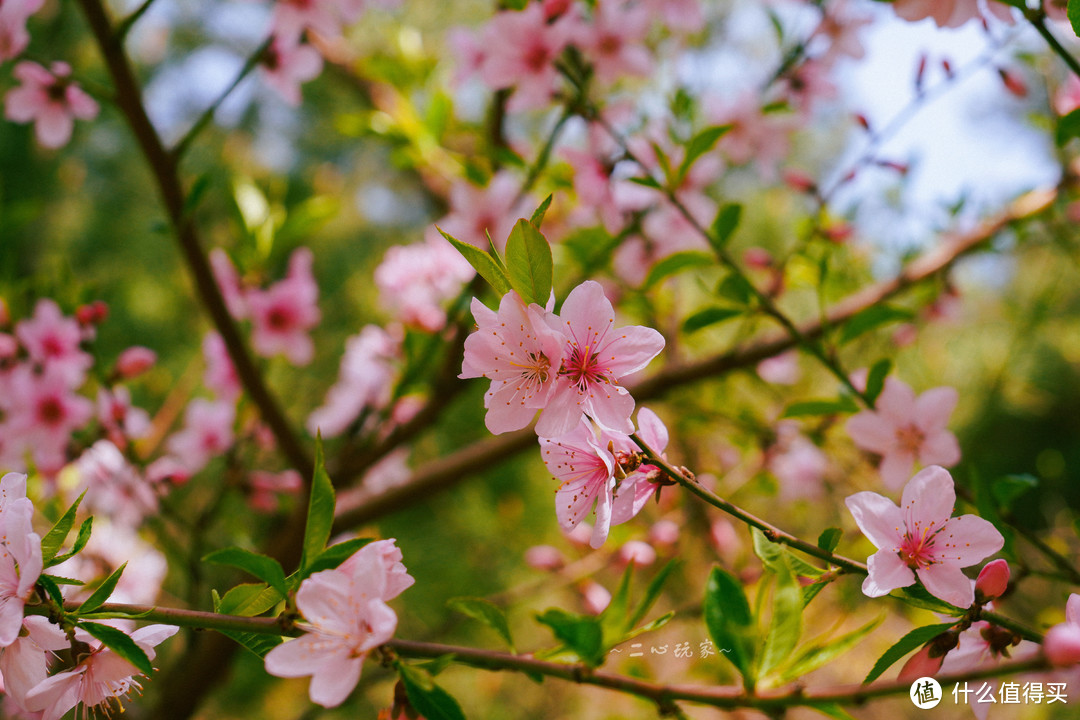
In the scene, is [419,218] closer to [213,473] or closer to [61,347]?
[213,473]

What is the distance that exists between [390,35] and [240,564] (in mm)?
1093

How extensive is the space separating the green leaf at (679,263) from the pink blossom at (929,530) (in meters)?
0.28

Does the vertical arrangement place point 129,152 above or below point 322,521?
below

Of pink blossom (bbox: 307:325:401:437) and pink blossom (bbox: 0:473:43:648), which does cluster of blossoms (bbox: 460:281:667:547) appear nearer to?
pink blossom (bbox: 0:473:43:648)

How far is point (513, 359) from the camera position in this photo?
39 cm

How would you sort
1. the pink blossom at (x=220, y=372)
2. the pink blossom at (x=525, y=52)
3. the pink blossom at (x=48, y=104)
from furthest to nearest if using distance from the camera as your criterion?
1. the pink blossom at (x=220, y=372)
2. the pink blossom at (x=48, y=104)
3. the pink blossom at (x=525, y=52)

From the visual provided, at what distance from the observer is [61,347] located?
0.84m

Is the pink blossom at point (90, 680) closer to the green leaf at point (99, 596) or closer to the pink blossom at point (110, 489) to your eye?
the green leaf at point (99, 596)

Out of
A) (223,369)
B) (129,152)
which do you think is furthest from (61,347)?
(129,152)

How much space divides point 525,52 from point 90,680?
2.14 feet

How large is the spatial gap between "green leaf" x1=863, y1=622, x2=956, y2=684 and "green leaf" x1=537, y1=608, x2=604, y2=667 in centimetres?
14

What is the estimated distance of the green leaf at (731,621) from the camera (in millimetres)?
322

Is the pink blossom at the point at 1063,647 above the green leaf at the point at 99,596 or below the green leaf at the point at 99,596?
above

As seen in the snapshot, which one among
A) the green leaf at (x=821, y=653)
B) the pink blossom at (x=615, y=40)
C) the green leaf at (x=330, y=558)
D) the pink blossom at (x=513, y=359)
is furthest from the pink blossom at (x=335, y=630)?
the pink blossom at (x=615, y=40)
